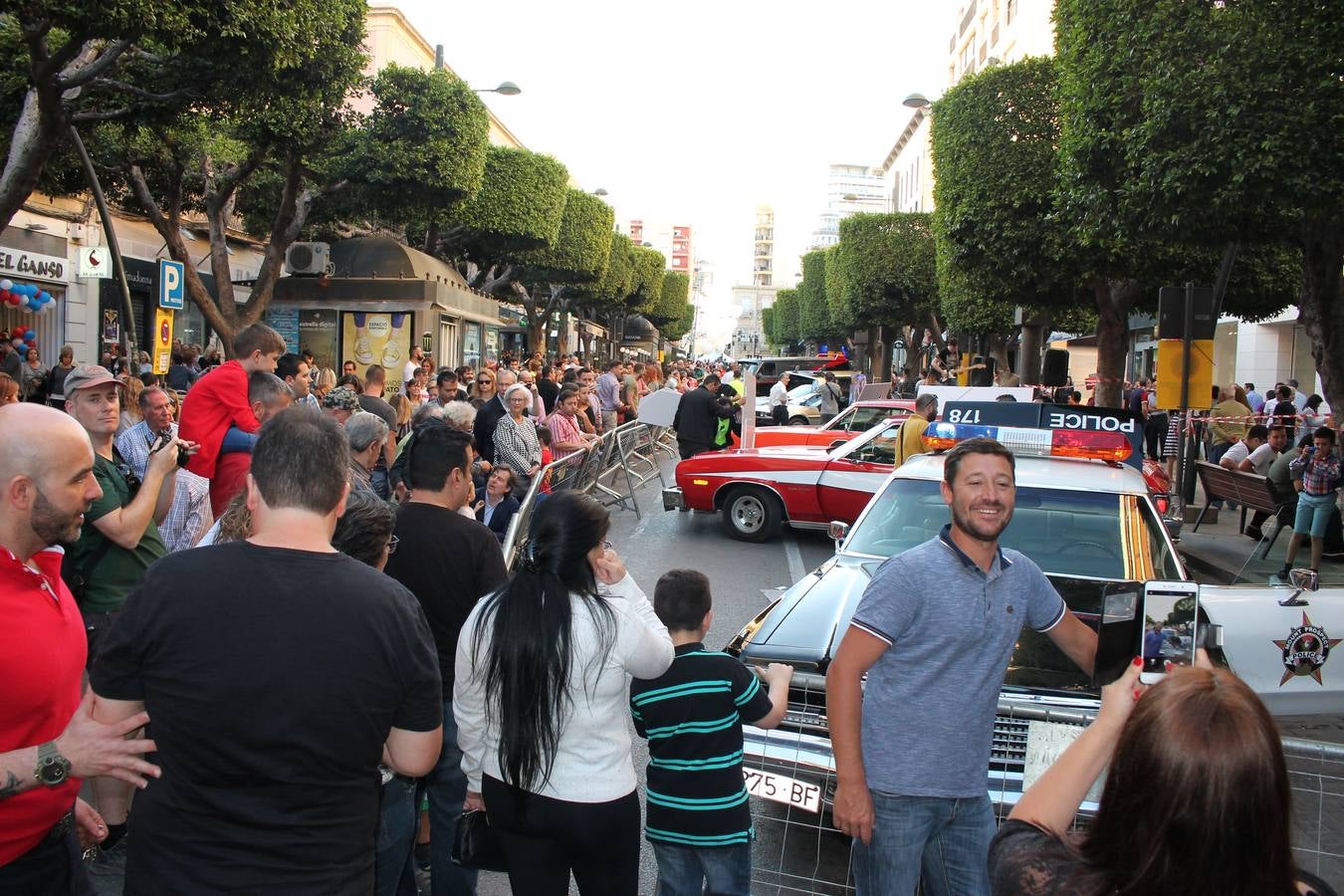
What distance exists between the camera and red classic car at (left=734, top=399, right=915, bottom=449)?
15.2 metres

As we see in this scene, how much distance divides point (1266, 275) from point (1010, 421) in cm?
1600

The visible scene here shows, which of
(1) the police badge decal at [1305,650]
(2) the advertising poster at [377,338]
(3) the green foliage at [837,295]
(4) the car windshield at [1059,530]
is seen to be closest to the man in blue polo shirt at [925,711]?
(1) the police badge decal at [1305,650]

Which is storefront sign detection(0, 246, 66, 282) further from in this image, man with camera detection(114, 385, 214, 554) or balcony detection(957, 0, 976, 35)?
balcony detection(957, 0, 976, 35)

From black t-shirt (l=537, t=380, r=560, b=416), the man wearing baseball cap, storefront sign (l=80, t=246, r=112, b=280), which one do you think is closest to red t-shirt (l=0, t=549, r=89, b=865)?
the man wearing baseball cap

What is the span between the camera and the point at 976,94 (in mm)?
20703

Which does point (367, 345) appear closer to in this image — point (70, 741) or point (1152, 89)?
point (1152, 89)

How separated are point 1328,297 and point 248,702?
12106mm

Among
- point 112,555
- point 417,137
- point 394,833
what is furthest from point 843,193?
point 394,833

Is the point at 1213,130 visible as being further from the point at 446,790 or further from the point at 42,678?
the point at 42,678

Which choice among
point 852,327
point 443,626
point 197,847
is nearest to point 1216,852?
point 197,847

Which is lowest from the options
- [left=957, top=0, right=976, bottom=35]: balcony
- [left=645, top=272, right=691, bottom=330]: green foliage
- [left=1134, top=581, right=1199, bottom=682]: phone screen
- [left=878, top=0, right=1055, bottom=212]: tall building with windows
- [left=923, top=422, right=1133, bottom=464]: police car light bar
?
[left=1134, top=581, right=1199, bottom=682]: phone screen

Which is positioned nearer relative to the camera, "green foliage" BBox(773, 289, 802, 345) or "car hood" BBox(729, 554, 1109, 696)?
"car hood" BBox(729, 554, 1109, 696)

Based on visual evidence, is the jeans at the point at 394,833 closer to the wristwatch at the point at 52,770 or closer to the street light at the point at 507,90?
the wristwatch at the point at 52,770

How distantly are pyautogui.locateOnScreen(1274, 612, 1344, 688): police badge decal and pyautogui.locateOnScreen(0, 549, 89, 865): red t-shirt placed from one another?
4.54 meters
